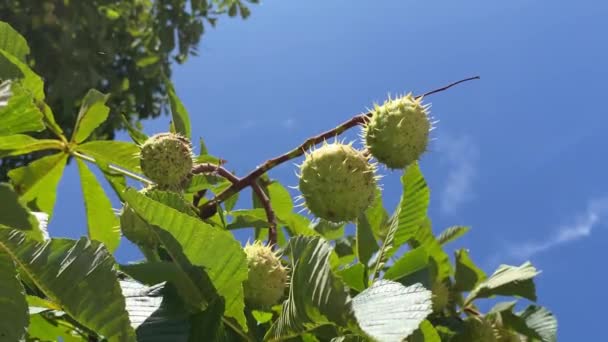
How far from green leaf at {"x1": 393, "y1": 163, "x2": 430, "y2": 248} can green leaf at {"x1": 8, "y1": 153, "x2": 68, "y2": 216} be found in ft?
3.16

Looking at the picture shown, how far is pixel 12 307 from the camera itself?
35.8 inches

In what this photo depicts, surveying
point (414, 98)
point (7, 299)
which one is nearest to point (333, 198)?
point (414, 98)

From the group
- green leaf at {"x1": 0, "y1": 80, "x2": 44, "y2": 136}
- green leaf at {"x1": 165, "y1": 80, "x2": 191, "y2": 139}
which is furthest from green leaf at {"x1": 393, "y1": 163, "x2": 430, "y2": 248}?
green leaf at {"x1": 0, "y1": 80, "x2": 44, "y2": 136}

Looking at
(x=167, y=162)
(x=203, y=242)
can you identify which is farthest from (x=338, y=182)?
(x=203, y=242)

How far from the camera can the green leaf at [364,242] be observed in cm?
166

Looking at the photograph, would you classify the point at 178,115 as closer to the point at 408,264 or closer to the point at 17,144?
the point at 17,144

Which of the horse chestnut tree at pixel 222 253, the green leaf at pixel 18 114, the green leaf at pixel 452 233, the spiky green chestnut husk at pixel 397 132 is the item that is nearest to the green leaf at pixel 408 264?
the horse chestnut tree at pixel 222 253

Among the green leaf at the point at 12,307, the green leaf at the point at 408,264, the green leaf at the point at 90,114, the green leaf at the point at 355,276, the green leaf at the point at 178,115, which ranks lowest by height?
the green leaf at the point at 12,307

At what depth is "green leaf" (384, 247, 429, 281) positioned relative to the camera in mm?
1542

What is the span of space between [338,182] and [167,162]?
425 mm

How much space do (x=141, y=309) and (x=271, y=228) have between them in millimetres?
634

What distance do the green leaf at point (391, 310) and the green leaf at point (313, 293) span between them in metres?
0.03

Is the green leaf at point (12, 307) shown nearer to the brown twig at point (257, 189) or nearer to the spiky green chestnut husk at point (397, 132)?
the brown twig at point (257, 189)

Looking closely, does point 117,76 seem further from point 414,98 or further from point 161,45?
point 414,98
